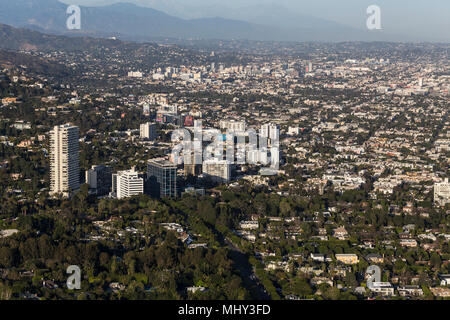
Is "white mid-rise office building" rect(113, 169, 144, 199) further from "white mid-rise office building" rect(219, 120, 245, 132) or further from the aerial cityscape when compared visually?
"white mid-rise office building" rect(219, 120, 245, 132)

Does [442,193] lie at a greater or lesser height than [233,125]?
lesser

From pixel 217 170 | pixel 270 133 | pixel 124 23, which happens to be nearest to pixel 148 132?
pixel 270 133

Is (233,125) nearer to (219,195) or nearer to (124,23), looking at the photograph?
(219,195)

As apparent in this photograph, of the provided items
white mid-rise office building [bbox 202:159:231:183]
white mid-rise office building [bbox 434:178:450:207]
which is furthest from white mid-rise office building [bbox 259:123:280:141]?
white mid-rise office building [bbox 434:178:450:207]

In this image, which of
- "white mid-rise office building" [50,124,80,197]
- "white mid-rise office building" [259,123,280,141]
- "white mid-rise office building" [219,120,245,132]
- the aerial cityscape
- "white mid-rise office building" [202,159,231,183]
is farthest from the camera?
"white mid-rise office building" [219,120,245,132]

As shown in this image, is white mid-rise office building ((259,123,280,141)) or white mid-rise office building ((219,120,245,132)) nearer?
white mid-rise office building ((259,123,280,141))

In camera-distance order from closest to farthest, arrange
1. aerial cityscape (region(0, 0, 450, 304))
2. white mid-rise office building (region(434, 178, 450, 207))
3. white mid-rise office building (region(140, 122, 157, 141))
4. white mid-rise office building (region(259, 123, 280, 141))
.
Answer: aerial cityscape (region(0, 0, 450, 304)), white mid-rise office building (region(434, 178, 450, 207)), white mid-rise office building (region(140, 122, 157, 141)), white mid-rise office building (region(259, 123, 280, 141))
